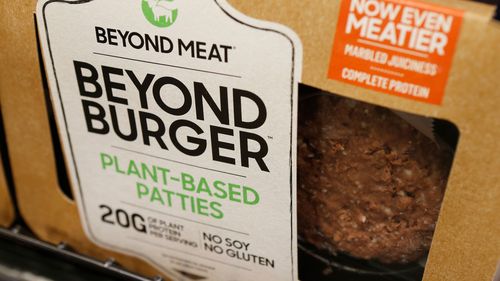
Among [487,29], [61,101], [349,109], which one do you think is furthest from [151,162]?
[487,29]

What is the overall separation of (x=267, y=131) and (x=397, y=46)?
0.14 m

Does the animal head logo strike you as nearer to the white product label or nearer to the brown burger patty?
the white product label

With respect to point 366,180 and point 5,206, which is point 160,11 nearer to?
point 366,180

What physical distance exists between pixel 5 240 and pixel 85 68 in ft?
0.97

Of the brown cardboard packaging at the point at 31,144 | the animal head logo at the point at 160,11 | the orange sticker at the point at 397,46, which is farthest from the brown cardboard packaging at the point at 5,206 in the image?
the orange sticker at the point at 397,46

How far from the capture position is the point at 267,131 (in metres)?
0.49

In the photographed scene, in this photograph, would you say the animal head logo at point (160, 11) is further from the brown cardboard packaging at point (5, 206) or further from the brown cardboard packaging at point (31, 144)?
the brown cardboard packaging at point (5, 206)

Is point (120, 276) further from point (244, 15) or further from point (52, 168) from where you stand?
point (244, 15)

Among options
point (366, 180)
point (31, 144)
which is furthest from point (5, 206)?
point (366, 180)

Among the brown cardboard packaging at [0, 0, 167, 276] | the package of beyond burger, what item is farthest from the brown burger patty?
the brown cardboard packaging at [0, 0, 167, 276]

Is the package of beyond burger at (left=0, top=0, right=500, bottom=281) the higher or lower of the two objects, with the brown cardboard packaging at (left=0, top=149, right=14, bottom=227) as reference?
higher

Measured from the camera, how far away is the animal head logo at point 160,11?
0.47 metres

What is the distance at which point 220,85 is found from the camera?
0.49m

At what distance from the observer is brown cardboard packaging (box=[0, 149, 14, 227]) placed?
68 cm
